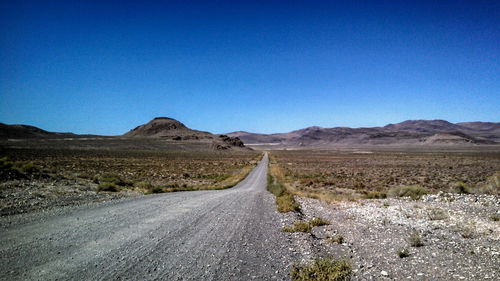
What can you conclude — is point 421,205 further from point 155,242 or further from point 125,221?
point 125,221

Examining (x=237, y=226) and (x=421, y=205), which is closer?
(x=237, y=226)

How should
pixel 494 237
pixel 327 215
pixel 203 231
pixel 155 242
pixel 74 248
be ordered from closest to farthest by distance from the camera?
pixel 74 248
pixel 155 242
pixel 494 237
pixel 203 231
pixel 327 215

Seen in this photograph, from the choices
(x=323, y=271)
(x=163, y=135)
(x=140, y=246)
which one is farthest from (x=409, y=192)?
(x=163, y=135)

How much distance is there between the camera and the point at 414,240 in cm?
812

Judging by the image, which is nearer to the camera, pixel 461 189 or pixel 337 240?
pixel 337 240

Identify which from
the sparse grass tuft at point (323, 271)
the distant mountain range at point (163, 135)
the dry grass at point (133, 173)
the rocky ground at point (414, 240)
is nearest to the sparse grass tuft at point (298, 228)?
the rocky ground at point (414, 240)

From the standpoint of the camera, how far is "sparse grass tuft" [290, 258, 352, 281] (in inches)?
238

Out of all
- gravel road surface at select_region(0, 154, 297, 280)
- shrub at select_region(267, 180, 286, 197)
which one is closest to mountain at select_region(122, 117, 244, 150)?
shrub at select_region(267, 180, 286, 197)

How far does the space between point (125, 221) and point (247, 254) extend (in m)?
5.47

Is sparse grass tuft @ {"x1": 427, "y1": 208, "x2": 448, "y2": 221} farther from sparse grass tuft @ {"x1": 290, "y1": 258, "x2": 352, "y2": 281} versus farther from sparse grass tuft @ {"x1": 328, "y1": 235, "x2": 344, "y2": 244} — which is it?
sparse grass tuft @ {"x1": 290, "y1": 258, "x2": 352, "y2": 281}

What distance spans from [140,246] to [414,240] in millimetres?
8598

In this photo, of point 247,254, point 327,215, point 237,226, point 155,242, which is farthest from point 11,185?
point 327,215

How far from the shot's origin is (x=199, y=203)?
1432 cm

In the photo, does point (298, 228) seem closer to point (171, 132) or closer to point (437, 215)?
point (437, 215)
